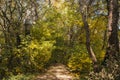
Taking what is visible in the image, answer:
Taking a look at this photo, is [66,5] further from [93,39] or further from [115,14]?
[115,14]

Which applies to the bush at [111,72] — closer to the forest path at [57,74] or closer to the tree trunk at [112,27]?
the tree trunk at [112,27]

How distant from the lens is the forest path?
14641mm

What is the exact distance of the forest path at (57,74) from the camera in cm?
1464

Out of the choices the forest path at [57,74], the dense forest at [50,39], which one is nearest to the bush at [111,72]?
the dense forest at [50,39]

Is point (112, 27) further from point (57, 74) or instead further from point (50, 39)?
point (50, 39)

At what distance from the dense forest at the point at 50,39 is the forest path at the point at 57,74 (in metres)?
0.34

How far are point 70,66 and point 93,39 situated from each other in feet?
11.4

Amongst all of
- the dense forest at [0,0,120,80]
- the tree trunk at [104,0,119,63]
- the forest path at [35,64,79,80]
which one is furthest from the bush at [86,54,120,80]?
the forest path at [35,64,79,80]

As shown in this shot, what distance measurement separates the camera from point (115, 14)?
12852 millimetres

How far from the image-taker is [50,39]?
58.0 ft

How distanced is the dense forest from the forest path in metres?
0.34

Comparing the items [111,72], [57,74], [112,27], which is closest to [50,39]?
[57,74]

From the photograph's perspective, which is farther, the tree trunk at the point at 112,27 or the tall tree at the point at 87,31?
the tree trunk at the point at 112,27

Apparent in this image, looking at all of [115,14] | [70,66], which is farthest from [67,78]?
[115,14]
